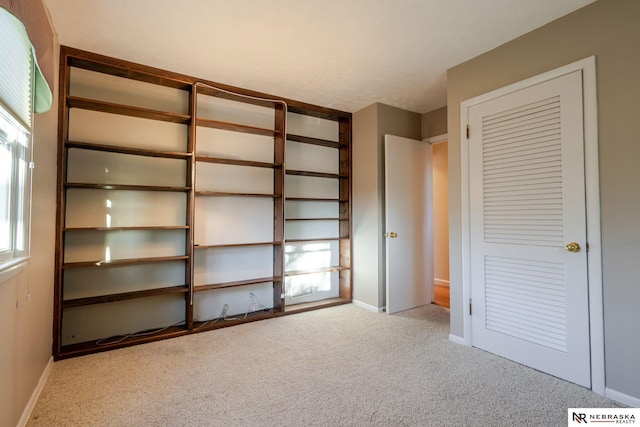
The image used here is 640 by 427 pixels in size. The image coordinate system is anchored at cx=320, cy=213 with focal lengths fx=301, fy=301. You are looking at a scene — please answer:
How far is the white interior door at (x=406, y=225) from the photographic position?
3.50m

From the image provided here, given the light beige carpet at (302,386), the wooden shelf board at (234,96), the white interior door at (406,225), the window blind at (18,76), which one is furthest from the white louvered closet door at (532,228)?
the window blind at (18,76)

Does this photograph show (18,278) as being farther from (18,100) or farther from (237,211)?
(237,211)

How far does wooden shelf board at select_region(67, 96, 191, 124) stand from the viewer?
2496 mm

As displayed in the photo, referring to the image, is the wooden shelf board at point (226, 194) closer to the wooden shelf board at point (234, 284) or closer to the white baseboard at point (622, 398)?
the wooden shelf board at point (234, 284)

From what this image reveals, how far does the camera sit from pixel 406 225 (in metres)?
3.65

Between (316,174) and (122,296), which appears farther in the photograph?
(316,174)

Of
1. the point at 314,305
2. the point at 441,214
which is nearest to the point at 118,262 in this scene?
the point at 314,305

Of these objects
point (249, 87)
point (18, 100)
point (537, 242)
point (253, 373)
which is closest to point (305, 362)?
point (253, 373)

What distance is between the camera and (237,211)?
11.0ft


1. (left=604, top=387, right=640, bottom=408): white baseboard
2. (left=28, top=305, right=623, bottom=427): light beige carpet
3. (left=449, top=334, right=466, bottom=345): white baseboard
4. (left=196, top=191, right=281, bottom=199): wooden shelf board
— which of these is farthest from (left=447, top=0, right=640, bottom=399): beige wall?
(left=196, top=191, right=281, bottom=199): wooden shelf board

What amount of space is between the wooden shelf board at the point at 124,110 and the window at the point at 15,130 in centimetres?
76

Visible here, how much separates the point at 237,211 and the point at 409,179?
6.85 ft

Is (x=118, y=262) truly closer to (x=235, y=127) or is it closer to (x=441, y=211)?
(x=235, y=127)

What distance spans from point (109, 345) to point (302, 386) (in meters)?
1.72
